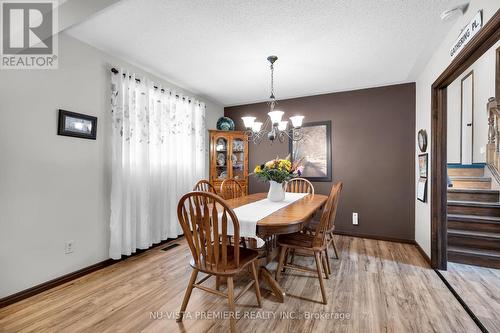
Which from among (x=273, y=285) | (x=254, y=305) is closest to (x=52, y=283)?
(x=254, y=305)

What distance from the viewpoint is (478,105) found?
378 cm

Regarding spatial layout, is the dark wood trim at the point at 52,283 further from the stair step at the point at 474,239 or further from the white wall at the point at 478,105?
the white wall at the point at 478,105

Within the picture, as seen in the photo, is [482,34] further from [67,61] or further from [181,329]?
[67,61]

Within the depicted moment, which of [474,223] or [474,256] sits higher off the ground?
[474,223]

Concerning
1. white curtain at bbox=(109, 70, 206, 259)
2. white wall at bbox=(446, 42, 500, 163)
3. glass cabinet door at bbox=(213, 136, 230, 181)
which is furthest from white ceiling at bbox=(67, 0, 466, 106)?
white wall at bbox=(446, 42, 500, 163)

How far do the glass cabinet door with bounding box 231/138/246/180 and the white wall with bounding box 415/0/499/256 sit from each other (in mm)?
2743

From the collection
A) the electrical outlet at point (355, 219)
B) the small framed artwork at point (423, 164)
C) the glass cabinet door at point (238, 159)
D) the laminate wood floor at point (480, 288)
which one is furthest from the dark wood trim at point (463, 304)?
the glass cabinet door at point (238, 159)

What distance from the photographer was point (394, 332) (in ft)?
5.05

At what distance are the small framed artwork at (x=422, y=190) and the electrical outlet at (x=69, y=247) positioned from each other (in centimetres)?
388

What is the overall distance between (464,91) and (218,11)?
15.2 feet

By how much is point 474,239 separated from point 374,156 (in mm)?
1504

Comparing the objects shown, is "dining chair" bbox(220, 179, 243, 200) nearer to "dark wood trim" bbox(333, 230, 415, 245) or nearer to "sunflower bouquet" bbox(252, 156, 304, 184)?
"sunflower bouquet" bbox(252, 156, 304, 184)

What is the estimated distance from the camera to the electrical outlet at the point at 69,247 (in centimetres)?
A: 219

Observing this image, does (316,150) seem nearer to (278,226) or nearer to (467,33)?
(467,33)
